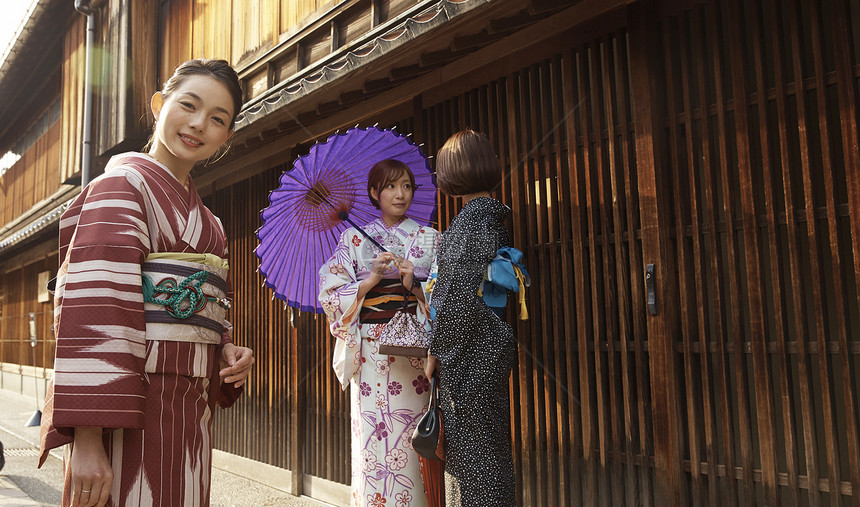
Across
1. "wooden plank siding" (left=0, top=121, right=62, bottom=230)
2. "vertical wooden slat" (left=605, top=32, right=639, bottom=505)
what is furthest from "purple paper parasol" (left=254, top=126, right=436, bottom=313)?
"wooden plank siding" (left=0, top=121, right=62, bottom=230)

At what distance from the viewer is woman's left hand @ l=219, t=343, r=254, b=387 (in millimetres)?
2135

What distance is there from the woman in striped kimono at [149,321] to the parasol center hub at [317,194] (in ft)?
4.66

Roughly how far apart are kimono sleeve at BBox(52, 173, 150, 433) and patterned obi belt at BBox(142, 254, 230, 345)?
0.07 m

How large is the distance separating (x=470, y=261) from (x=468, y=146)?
62 centimetres

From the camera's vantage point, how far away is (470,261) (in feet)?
9.60

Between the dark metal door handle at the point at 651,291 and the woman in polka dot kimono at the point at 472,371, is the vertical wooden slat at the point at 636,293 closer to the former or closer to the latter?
the dark metal door handle at the point at 651,291

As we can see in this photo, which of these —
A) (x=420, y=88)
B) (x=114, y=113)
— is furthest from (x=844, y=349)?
(x=114, y=113)

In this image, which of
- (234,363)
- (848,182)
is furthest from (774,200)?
(234,363)

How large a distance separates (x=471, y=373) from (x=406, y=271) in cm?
72

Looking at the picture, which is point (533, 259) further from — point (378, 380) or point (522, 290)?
point (378, 380)

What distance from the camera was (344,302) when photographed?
3.47 m

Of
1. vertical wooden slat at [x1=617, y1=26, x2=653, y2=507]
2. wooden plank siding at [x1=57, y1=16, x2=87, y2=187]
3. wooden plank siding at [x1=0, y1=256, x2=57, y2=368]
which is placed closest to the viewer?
vertical wooden slat at [x1=617, y1=26, x2=653, y2=507]

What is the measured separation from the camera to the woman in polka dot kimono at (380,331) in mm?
3352

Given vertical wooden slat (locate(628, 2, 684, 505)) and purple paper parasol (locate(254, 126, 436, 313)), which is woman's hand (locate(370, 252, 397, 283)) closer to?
purple paper parasol (locate(254, 126, 436, 313))
